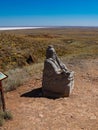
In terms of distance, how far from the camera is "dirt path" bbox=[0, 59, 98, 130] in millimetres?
6734

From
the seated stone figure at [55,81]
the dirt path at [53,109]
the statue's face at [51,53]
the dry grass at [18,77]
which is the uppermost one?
the statue's face at [51,53]

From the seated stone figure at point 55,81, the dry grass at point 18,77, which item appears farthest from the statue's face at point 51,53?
the dry grass at point 18,77

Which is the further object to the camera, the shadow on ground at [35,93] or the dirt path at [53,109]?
the shadow on ground at [35,93]

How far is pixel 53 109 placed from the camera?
7816mm

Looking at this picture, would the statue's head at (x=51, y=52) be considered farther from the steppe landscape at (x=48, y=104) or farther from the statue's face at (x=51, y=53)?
the steppe landscape at (x=48, y=104)

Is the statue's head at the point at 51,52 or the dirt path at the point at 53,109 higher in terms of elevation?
the statue's head at the point at 51,52

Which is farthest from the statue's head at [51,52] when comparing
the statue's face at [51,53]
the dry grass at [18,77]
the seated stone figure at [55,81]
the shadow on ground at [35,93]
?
the dry grass at [18,77]

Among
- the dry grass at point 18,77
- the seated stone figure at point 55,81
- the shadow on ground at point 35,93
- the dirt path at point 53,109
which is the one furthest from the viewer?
the dry grass at point 18,77

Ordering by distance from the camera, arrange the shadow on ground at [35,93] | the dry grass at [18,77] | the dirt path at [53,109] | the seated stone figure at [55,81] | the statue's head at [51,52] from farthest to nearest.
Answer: the dry grass at [18,77], the statue's head at [51,52], the shadow on ground at [35,93], the seated stone figure at [55,81], the dirt path at [53,109]

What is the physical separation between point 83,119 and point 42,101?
1.81 metres

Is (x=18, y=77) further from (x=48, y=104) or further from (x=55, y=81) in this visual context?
(x=48, y=104)

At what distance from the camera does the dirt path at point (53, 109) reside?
265 inches

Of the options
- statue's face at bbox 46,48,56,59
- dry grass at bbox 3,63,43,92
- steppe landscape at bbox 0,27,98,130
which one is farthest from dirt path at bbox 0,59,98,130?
statue's face at bbox 46,48,56,59

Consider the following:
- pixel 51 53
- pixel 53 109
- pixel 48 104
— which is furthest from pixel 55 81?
pixel 53 109
